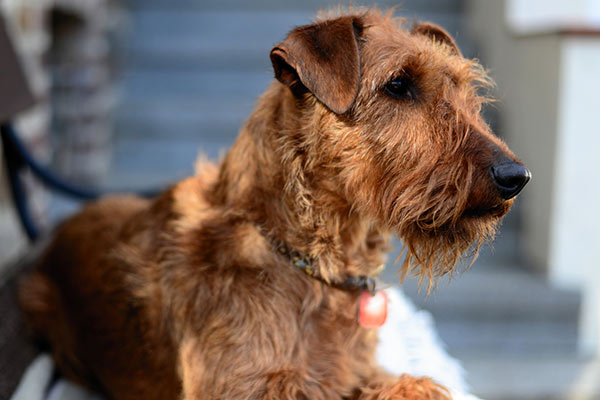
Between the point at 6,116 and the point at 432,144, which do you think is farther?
the point at 6,116

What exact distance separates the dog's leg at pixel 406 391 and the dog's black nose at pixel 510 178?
487 mm

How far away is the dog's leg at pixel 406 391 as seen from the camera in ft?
4.61

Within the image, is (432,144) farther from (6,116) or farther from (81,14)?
(81,14)

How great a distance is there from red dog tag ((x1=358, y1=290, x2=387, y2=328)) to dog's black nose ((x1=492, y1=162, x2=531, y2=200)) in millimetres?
445

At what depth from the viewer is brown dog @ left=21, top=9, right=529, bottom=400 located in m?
1.39

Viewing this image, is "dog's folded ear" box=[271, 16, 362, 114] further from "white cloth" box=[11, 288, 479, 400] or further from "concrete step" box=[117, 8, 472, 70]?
"concrete step" box=[117, 8, 472, 70]

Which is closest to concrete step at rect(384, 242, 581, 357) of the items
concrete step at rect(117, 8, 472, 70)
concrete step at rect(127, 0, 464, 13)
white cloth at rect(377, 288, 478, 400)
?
white cloth at rect(377, 288, 478, 400)

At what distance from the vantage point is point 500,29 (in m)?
4.87

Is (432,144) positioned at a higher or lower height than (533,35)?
lower

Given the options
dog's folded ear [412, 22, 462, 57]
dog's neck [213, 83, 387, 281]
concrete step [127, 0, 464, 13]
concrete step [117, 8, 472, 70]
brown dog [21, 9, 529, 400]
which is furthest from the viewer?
concrete step [127, 0, 464, 13]

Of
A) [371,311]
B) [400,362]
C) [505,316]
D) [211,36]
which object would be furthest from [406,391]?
[211,36]

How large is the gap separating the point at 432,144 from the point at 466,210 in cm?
18

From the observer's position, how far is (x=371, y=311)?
1.55 meters

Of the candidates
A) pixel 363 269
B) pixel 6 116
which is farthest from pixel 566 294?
pixel 6 116
